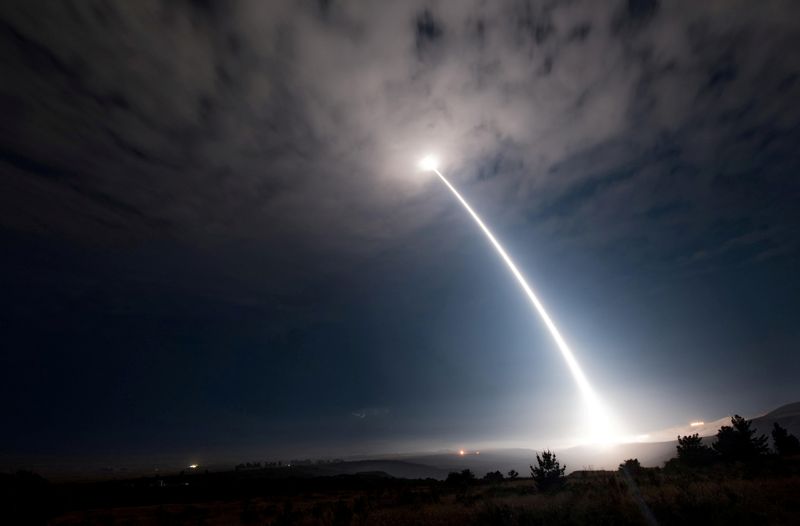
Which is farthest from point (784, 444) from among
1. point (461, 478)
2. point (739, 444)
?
point (461, 478)

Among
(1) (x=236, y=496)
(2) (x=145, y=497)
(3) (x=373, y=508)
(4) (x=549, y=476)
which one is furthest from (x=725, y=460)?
(2) (x=145, y=497)

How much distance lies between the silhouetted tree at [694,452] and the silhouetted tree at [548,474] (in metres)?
12.4

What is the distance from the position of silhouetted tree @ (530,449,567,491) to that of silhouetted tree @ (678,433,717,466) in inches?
489

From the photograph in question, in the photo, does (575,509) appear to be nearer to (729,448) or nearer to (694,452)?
(694,452)

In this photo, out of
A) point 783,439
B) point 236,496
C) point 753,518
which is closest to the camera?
point 753,518

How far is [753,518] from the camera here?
1048cm

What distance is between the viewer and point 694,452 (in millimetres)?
28344

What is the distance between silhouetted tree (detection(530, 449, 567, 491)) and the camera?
2339 cm

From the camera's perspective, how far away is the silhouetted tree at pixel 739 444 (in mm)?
27891

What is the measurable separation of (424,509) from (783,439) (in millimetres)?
37159

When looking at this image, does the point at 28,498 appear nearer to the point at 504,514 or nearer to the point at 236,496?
the point at 504,514

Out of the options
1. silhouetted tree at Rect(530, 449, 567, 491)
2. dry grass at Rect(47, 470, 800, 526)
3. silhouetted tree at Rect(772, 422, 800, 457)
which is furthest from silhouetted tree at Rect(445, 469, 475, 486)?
silhouetted tree at Rect(772, 422, 800, 457)

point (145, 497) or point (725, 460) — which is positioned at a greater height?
point (725, 460)

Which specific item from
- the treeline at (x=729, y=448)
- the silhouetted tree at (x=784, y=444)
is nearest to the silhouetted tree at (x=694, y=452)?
the treeline at (x=729, y=448)
